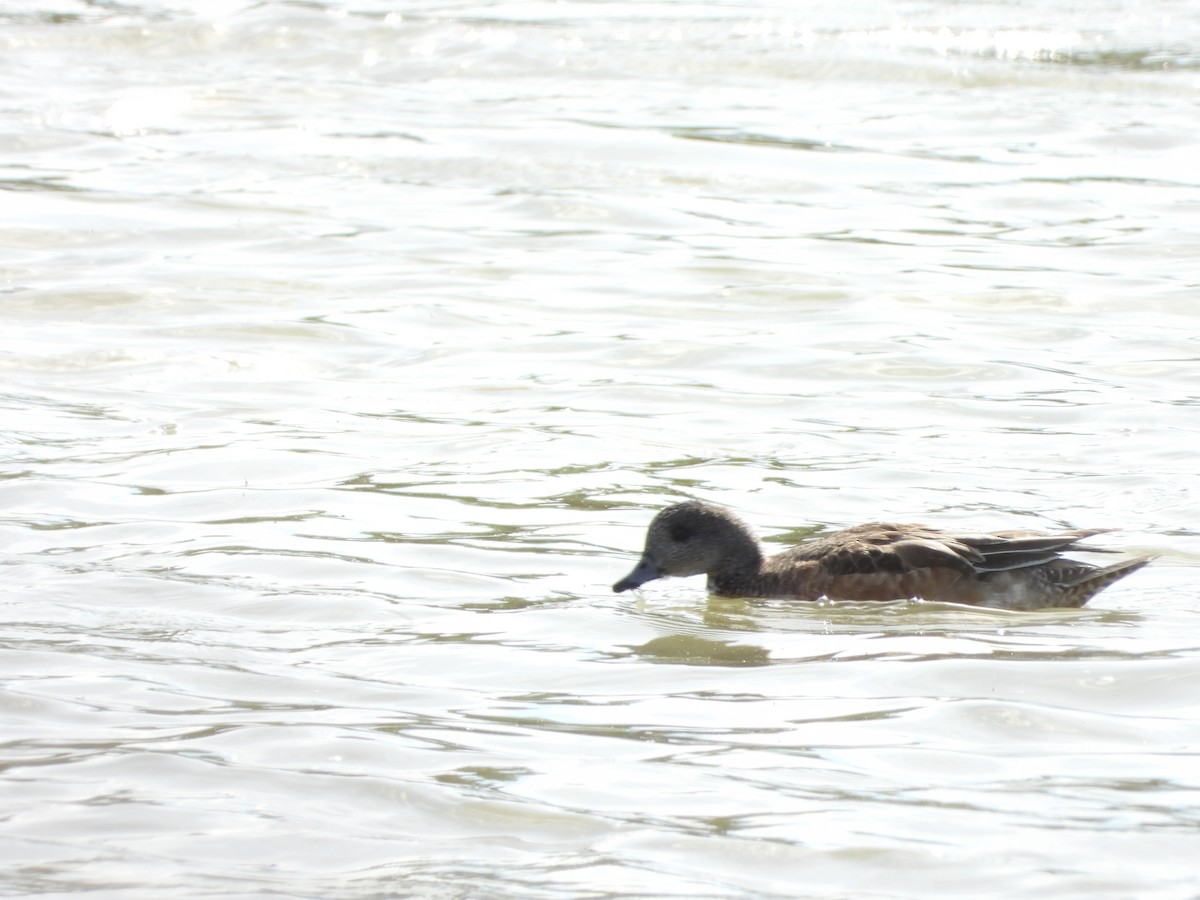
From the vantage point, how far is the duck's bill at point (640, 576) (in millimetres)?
8250

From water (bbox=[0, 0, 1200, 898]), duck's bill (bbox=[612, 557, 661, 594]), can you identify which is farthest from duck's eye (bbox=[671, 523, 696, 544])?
water (bbox=[0, 0, 1200, 898])

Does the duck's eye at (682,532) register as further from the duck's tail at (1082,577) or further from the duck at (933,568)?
the duck's tail at (1082,577)

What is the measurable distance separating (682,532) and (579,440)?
7.29ft

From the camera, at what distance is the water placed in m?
5.60

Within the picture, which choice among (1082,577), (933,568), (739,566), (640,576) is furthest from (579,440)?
(1082,577)

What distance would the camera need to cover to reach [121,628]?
7.34m

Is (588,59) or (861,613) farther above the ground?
(588,59)

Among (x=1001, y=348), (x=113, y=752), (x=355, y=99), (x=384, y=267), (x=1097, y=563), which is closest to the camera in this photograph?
(x=113, y=752)

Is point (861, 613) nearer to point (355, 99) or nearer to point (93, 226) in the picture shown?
point (93, 226)

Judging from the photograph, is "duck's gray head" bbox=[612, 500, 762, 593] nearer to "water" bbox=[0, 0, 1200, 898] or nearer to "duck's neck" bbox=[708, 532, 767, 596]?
"duck's neck" bbox=[708, 532, 767, 596]

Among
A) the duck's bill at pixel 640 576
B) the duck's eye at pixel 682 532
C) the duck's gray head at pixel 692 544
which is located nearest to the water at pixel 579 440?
the duck's bill at pixel 640 576

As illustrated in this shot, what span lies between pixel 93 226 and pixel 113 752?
1049 cm

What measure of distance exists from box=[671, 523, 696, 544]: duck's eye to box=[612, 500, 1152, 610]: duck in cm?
1

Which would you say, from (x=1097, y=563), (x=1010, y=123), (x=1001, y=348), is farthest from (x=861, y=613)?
(x=1010, y=123)
